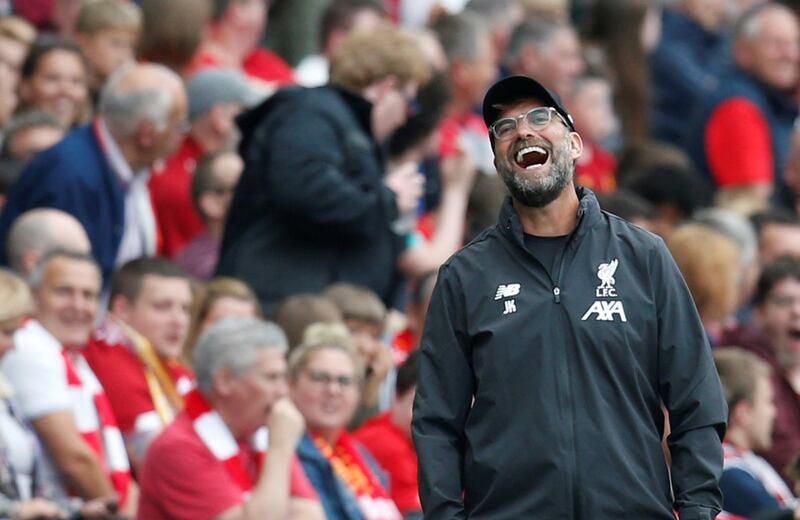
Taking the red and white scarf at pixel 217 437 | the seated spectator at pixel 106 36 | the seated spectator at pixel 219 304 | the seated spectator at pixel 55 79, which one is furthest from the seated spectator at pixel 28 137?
the red and white scarf at pixel 217 437

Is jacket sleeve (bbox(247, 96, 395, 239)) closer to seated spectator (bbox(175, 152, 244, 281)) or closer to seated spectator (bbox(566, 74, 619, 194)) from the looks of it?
seated spectator (bbox(175, 152, 244, 281))

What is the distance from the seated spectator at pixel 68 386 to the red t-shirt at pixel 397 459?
110cm

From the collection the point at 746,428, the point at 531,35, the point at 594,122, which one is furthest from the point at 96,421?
the point at 594,122

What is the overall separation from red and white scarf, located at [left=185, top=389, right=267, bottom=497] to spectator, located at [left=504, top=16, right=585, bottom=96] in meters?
5.91

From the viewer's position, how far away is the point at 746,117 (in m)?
13.9

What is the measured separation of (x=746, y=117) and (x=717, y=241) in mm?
3427

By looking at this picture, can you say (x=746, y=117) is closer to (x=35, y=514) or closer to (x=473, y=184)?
(x=473, y=184)

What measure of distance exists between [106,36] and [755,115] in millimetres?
4719

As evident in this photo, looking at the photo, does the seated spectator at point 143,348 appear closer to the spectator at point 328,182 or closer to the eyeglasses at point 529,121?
the spectator at point 328,182

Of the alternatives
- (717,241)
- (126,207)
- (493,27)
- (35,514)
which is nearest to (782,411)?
(717,241)

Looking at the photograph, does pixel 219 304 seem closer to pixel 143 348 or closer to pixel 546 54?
pixel 143 348

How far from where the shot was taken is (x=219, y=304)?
9109 mm

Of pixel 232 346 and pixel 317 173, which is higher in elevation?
pixel 317 173

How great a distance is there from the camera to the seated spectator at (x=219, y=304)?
9078mm
